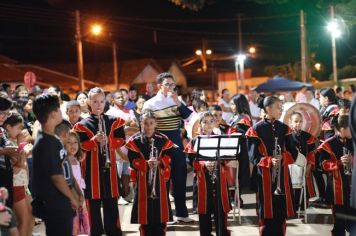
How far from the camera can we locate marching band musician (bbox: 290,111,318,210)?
8.71 metres

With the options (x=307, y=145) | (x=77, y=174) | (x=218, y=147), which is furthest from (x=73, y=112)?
(x=307, y=145)

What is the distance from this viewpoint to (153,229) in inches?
309

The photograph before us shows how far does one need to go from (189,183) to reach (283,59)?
4077cm

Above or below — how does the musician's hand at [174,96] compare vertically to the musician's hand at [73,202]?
above

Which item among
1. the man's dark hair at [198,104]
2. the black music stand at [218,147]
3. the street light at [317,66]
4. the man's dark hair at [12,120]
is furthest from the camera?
the street light at [317,66]

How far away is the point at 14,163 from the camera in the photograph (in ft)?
23.4

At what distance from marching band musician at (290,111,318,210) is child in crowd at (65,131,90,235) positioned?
3.18 metres

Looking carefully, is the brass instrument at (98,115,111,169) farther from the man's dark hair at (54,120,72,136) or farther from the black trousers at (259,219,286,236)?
the black trousers at (259,219,286,236)

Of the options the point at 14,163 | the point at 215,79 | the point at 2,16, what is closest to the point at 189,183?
the point at 14,163

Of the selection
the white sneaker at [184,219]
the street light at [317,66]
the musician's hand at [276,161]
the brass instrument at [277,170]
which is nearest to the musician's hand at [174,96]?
the white sneaker at [184,219]

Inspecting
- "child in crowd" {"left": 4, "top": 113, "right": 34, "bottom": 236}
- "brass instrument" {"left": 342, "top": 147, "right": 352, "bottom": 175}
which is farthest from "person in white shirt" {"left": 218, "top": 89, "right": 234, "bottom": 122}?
"child in crowd" {"left": 4, "top": 113, "right": 34, "bottom": 236}

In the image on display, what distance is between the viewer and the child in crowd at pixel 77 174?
23.5 ft

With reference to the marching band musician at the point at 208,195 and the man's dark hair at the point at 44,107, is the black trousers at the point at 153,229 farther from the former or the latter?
the man's dark hair at the point at 44,107

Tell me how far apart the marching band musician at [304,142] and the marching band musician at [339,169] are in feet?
2.14
